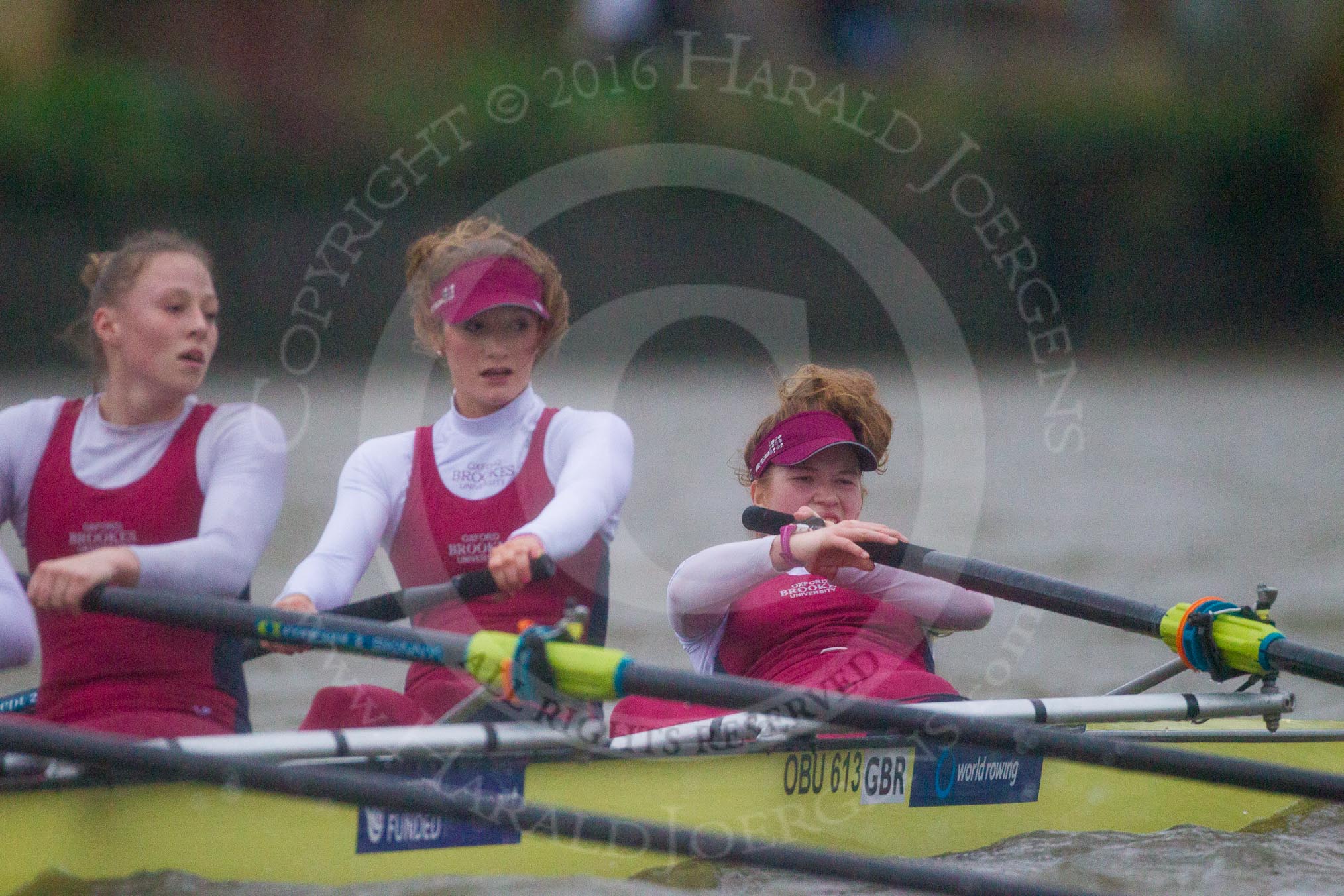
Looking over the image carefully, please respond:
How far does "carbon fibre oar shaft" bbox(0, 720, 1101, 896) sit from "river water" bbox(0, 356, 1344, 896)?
348 mm

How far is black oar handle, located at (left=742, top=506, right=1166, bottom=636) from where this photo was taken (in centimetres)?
338

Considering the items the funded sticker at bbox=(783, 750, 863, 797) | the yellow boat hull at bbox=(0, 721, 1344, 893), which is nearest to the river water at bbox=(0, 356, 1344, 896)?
the yellow boat hull at bbox=(0, 721, 1344, 893)

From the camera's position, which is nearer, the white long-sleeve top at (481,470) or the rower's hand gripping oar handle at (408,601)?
the rower's hand gripping oar handle at (408,601)

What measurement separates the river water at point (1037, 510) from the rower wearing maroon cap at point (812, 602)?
476mm

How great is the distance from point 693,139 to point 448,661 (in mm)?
14051

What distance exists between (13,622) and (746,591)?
1594mm

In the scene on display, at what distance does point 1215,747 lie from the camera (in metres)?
3.87

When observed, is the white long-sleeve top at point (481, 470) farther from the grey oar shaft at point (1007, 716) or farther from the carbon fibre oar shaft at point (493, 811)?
the carbon fibre oar shaft at point (493, 811)

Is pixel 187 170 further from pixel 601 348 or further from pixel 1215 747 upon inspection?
pixel 1215 747

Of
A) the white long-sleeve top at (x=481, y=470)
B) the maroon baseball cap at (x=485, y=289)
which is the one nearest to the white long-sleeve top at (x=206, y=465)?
the white long-sleeve top at (x=481, y=470)

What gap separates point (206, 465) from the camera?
9.95 ft

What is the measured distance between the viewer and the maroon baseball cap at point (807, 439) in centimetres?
351
